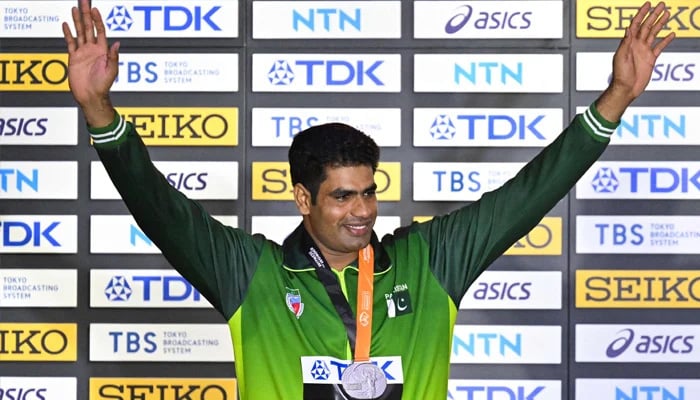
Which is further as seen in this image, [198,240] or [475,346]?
[475,346]

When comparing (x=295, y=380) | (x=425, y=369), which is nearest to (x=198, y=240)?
(x=295, y=380)

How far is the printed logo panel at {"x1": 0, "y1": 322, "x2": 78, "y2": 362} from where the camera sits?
3.58m

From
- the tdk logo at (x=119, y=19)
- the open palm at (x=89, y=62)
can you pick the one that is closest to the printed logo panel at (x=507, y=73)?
the tdk logo at (x=119, y=19)

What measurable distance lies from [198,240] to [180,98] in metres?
1.69

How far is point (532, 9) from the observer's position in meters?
3.51

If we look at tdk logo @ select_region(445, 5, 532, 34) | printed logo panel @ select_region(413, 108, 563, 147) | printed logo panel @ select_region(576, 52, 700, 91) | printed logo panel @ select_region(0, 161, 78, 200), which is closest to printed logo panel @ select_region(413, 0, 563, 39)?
tdk logo @ select_region(445, 5, 532, 34)

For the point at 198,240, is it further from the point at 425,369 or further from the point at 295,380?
the point at 425,369

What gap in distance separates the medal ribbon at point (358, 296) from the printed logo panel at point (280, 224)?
58.0 inches

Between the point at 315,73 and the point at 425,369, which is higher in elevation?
the point at 315,73

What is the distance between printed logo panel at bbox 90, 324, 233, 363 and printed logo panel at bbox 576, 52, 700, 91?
5.30ft

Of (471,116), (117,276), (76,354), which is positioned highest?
(471,116)

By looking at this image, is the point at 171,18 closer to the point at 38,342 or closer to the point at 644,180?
the point at 38,342

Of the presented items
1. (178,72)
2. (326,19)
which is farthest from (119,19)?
(326,19)

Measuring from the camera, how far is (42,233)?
3.57m
